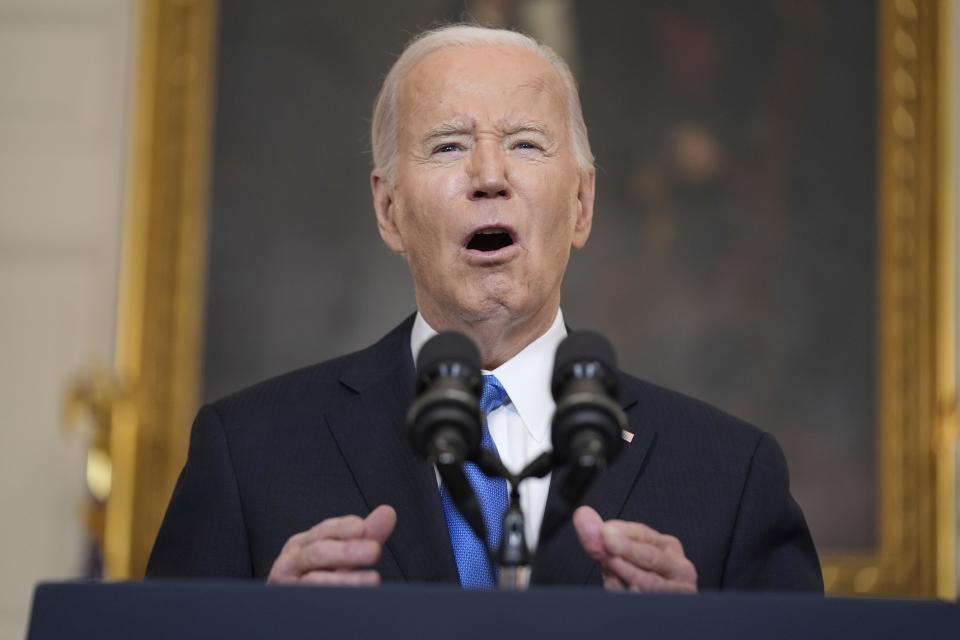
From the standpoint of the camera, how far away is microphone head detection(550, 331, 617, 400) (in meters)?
1.65

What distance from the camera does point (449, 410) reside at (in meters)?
1.58

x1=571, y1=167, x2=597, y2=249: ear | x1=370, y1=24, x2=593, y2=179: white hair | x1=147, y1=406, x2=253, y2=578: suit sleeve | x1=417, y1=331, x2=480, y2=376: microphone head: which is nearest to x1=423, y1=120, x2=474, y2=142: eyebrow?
x1=370, y1=24, x2=593, y2=179: white hair

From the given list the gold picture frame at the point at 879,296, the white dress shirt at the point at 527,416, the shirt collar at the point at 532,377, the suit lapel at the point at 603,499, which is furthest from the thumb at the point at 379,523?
the gold picture frame at the point at 879,296

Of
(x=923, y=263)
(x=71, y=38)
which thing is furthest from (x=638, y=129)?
(x=71, y=38)

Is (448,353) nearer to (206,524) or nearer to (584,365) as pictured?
(584,365)

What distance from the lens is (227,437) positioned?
95.7 inches

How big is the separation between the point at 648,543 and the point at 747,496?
2.15 ft

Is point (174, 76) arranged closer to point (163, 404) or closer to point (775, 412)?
point (163, 404)

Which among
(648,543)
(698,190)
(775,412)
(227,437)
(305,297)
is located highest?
(698,190)

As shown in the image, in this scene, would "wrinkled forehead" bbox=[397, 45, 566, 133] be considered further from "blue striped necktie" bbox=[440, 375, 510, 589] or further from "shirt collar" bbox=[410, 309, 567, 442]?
"blue striped necktie" bbox=[440, 375, 510, 589]

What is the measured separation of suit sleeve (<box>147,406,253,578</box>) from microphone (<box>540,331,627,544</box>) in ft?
2.62

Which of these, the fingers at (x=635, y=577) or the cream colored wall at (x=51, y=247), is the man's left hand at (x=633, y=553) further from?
the cream colored wall at (x=51, y=247)

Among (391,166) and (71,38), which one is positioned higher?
(71,38)

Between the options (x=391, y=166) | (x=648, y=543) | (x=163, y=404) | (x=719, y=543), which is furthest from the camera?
(x=163, y=404)
